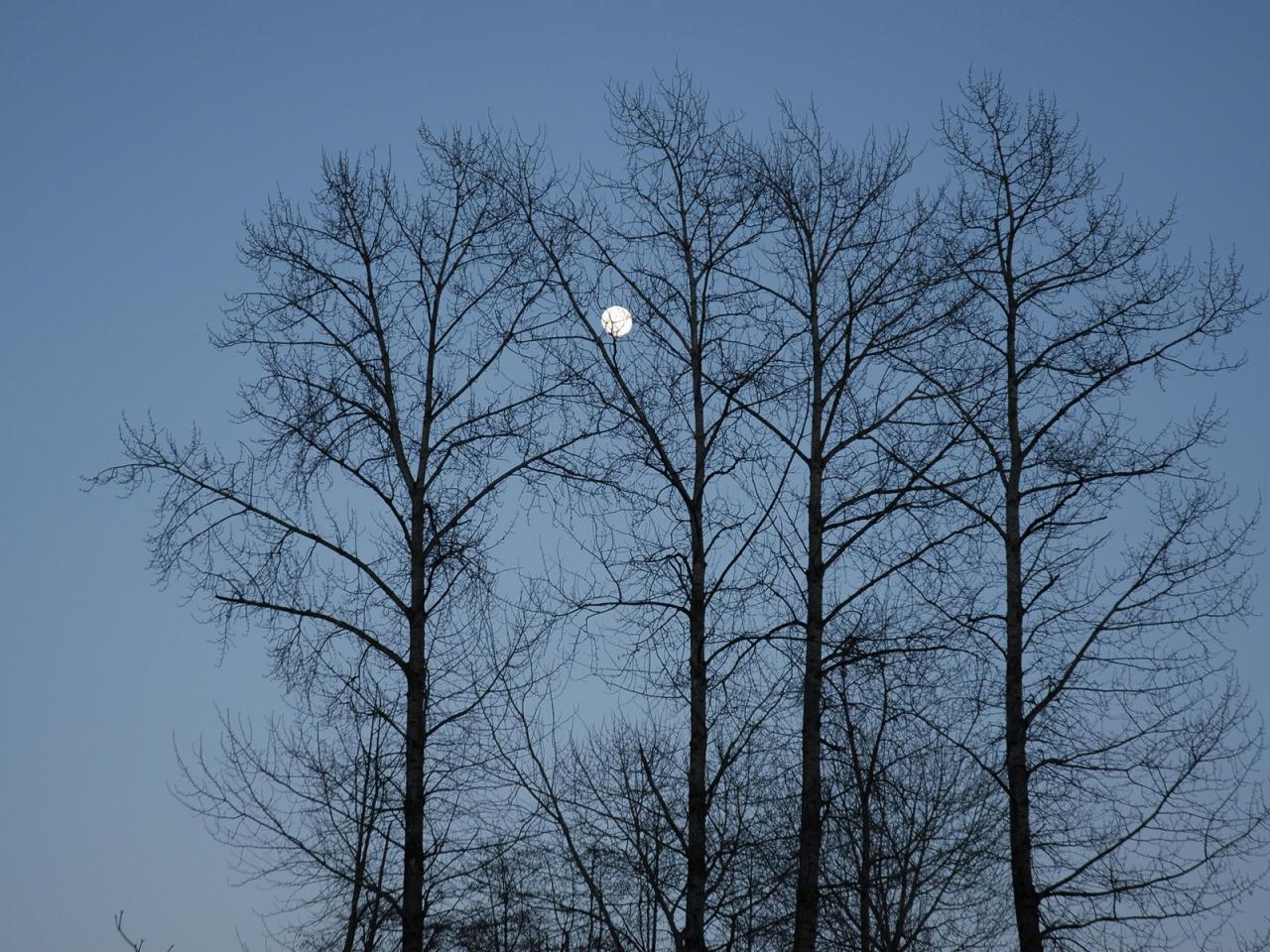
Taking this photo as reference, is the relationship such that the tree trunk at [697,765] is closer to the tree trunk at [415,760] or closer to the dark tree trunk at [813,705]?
the dark tree trunk at [813,705]

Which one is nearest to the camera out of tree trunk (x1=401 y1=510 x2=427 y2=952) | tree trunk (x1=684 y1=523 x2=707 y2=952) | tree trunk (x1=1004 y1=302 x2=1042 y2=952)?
tree trunk (x1=684 y1=523 x2=707 y2=952)

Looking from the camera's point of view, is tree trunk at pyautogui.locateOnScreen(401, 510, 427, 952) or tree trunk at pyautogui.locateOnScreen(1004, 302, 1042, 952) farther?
tree trunk at pyautogui.locateOnScreen(1004, 302, 1042, 952)

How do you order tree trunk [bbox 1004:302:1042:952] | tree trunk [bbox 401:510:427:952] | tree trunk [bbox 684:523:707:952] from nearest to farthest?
tree trunk [bbox 684:523:707:952]
tree trunk [bbox 401:510:427:952]
tree trunk [bbox 1004:302:1042:952]

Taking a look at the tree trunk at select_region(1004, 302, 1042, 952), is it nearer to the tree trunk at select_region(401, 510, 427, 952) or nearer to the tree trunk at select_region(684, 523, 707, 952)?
the tree trunk at select_region(684, 523, 707, 952)

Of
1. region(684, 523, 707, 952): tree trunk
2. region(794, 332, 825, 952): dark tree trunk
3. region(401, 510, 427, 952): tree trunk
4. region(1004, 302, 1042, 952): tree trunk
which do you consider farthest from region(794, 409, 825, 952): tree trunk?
region(401, 510, 427, 952): tree trunk

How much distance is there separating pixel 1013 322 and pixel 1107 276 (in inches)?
42.7

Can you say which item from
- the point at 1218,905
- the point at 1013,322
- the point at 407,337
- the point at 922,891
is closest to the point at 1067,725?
the point at 1218,905

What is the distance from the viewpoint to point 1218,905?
468 inches

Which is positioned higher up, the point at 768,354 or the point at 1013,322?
the point at 1013,322

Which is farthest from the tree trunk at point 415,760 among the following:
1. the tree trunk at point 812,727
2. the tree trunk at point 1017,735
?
the tree trunk at point 1017,735

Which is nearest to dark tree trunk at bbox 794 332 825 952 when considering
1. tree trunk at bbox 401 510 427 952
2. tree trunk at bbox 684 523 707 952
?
tree trunk at bbox 684 523 707 952

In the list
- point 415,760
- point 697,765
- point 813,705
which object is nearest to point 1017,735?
point 813,705

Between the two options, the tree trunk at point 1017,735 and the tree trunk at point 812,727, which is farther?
the tree trunk at point 1017,735

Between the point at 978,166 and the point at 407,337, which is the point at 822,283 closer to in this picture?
the point at 978,166
